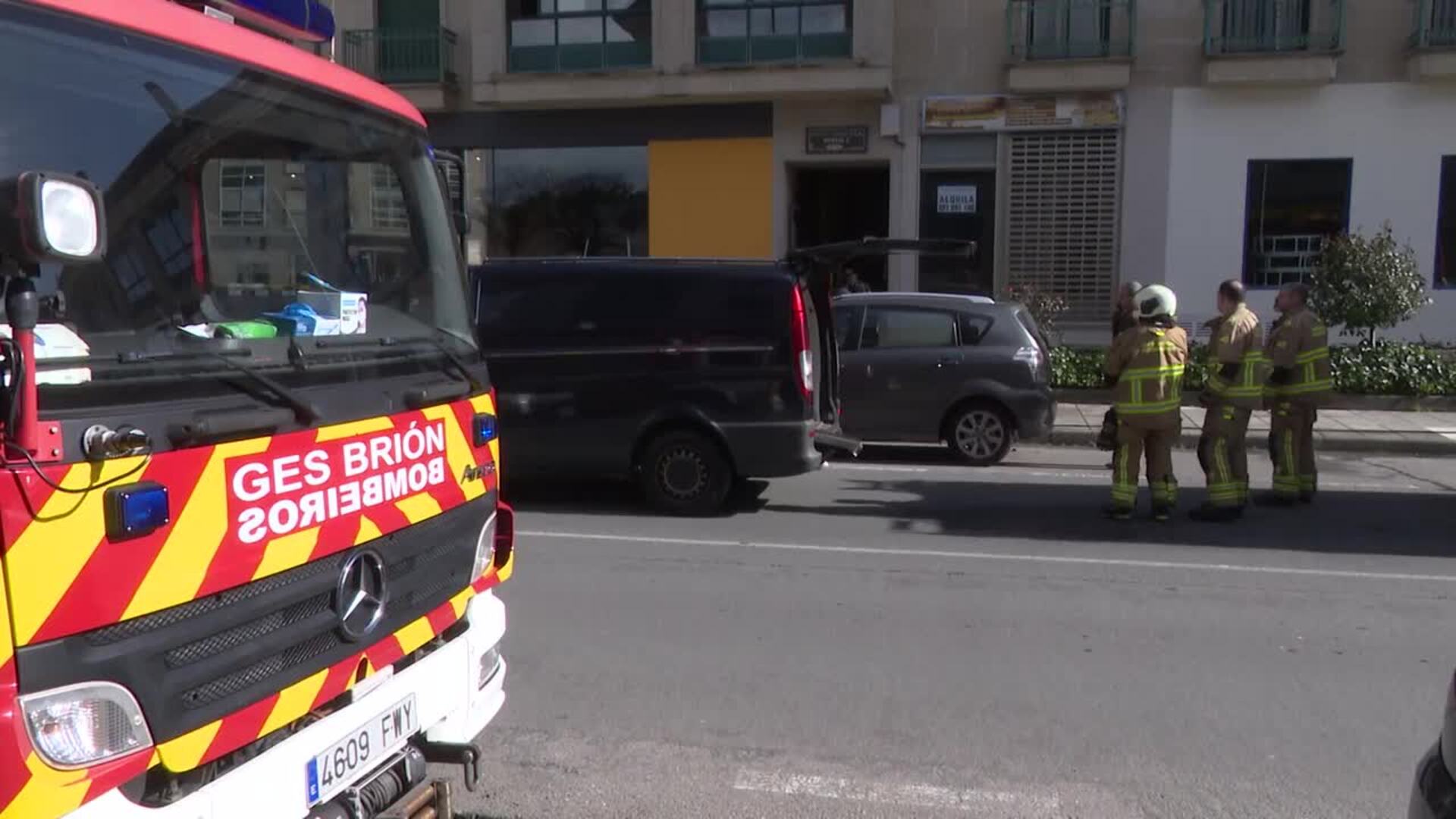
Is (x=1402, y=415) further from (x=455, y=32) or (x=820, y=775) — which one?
(x=455, y=32)

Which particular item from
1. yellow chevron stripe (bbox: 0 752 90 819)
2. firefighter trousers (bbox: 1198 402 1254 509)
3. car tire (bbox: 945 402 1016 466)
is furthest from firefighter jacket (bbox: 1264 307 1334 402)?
yellow chevron stripe (bbox: 0 752 90 819)

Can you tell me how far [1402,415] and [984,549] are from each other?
361 inches

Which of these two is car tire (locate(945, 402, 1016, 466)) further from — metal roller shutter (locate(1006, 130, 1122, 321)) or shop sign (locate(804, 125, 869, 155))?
shop sign (locate(804, 125, 869, 155))

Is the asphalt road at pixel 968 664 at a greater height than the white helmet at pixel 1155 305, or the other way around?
the white helmet at pixel 1155 305

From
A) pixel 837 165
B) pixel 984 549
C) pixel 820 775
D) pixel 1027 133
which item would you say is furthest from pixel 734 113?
pixel 820 775

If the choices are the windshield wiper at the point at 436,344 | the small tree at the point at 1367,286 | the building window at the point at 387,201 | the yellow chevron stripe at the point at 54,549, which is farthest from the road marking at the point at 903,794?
the small tree at the point at 1367,286

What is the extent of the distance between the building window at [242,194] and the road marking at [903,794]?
8.03ft

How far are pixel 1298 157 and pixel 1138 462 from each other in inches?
486

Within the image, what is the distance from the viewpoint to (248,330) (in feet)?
9.83

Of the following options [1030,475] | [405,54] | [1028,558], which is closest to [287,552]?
[1028,558]

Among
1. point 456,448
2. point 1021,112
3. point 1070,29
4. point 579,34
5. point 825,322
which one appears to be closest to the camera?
point 456,448

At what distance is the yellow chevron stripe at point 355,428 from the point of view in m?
2.95

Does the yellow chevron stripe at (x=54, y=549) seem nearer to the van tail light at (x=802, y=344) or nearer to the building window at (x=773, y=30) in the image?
the van tail light at (x=802, y=344)

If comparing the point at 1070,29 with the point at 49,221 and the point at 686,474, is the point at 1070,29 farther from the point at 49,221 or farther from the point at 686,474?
the point at 49,221
